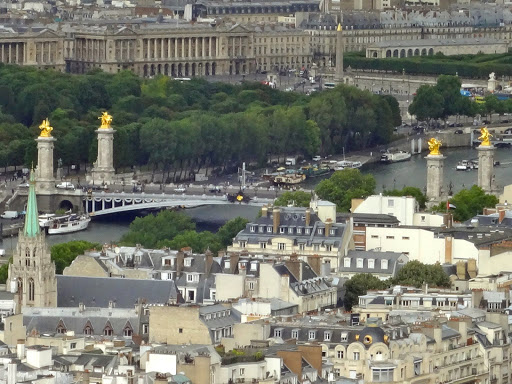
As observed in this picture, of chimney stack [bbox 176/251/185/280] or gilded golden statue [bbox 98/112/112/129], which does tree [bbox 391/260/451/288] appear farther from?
gilded golden statue [bbox 98/112/112/129]

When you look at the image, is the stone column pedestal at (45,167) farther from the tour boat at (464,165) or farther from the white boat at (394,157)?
the white boat at (394,157)

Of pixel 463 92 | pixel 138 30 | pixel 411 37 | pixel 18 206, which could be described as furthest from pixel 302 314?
pixel 411 37

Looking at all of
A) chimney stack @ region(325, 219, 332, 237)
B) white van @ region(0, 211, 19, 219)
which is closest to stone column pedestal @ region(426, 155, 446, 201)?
white van @ region(0, 211, 19, 219)

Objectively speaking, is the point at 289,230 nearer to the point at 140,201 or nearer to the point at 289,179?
the point at 140,201

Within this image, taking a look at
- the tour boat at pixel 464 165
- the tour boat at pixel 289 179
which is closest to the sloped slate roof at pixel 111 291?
the tour boat at pixel 289 179

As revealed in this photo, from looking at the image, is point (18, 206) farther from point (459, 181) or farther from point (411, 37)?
point (411, 37)
